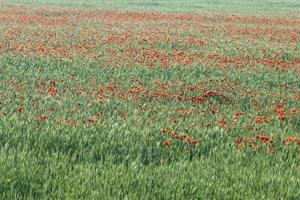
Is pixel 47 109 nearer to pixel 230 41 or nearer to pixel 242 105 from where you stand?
pixel 242 105

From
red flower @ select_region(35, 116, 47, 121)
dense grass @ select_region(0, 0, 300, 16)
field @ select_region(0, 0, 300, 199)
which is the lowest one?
dense grass @ select_region(0, 0, 300, 16)

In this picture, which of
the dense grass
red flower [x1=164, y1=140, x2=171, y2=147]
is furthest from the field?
the dense grass

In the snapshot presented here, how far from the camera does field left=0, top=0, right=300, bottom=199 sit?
21.0ft

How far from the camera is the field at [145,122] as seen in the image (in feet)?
21.0

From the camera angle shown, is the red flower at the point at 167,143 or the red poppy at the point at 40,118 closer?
the red flower at the point at 167,143

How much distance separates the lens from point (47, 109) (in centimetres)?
985

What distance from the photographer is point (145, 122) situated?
30.6 feet

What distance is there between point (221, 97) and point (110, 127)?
178 inches

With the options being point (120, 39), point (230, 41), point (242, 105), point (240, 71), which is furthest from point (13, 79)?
point (230, 41)

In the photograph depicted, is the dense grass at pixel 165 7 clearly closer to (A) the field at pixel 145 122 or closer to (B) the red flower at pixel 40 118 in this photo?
(A) the field at pixel 145 122

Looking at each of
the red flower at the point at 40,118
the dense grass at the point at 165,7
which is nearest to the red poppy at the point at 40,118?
the red flower at the point at 40,118

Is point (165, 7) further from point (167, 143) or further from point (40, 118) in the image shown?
point (167, 143)

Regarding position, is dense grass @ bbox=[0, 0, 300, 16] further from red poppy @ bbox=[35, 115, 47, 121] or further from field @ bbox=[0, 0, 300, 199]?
red poppy @ bbox=[35, 115, 47, 121]

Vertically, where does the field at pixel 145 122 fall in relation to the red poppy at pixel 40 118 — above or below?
below
